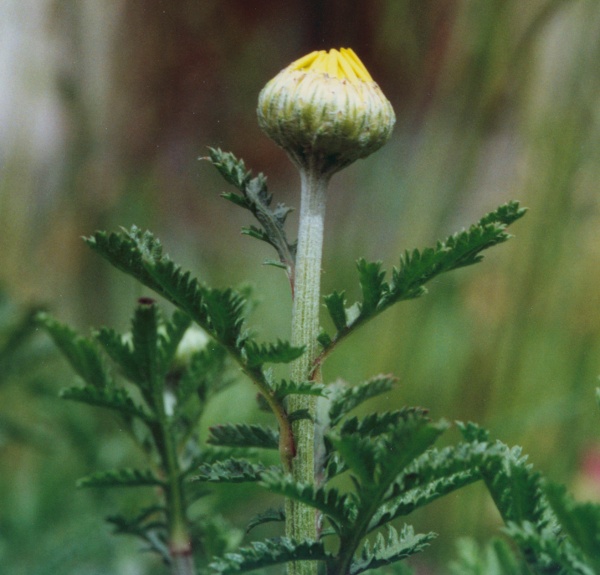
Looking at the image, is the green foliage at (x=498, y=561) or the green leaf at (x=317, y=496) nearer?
the green leaf at (x=317, y=496)

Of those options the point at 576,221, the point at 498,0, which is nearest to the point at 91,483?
the point at 576,221

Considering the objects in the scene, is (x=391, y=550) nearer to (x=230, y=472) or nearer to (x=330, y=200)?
(x=230, y=472)

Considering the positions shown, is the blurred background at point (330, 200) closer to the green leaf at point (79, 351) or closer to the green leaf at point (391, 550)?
the green leaf at point (79, 351)

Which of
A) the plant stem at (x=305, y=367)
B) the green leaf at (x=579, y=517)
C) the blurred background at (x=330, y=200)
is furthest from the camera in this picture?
the blurred background at (x=330, y=200)

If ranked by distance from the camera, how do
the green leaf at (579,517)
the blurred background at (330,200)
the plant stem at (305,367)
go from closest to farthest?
the green leaf at (579,517) < the plant stem at (305,367) < the blurred background at (330,200)

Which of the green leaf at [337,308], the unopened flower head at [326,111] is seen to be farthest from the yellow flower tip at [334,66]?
the green leaf at [337,308]

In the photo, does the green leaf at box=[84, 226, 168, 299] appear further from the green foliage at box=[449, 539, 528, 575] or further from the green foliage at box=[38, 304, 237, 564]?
the green foliage at box=[449, 539, 528, 575]

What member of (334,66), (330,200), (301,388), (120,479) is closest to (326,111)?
(334,66)

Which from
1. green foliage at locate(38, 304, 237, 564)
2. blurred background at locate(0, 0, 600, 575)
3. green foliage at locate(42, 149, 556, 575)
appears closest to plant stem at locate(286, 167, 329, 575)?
green foliage at locate(42, 149, 556, 575)
